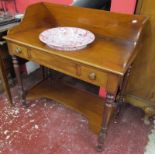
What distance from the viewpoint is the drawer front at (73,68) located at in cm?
96

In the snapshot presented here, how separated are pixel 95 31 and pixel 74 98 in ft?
2.15

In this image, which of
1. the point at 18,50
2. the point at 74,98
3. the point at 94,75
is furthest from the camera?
the point at 74,98

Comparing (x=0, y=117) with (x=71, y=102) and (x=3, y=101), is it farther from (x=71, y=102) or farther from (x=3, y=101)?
(x=71, y=102)

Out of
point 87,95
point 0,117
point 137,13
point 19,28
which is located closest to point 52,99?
point 87,95

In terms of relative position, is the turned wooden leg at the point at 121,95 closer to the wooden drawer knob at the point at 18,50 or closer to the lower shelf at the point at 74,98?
the lower shelf at the point at 74,98

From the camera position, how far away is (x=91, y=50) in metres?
1.07

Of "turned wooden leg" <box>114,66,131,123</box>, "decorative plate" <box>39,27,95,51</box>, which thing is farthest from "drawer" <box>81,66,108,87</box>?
"turned wooden leg" <box>114,66,131,123</box>

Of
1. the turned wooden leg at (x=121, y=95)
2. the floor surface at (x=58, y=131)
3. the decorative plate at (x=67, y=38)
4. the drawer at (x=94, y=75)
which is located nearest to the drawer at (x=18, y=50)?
the decorative plate at (x=67, y=38)

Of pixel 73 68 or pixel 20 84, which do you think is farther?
pixel 20 84

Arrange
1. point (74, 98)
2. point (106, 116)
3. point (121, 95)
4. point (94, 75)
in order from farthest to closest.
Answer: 1. point (74, 98)
2. point (121, 95)
3. point (106, 116)
4. point (94, 75)

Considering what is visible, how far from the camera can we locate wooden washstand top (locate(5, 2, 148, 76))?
0.96 metres

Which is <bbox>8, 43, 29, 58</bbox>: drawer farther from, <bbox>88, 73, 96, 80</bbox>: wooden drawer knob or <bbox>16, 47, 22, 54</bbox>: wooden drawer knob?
<bbox>88, 73, 96, 80</bbox>: wooden drawer knob

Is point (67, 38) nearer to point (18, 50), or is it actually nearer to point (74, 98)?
point (18, 50)

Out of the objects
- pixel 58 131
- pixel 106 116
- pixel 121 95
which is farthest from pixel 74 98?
pixel 106 116
